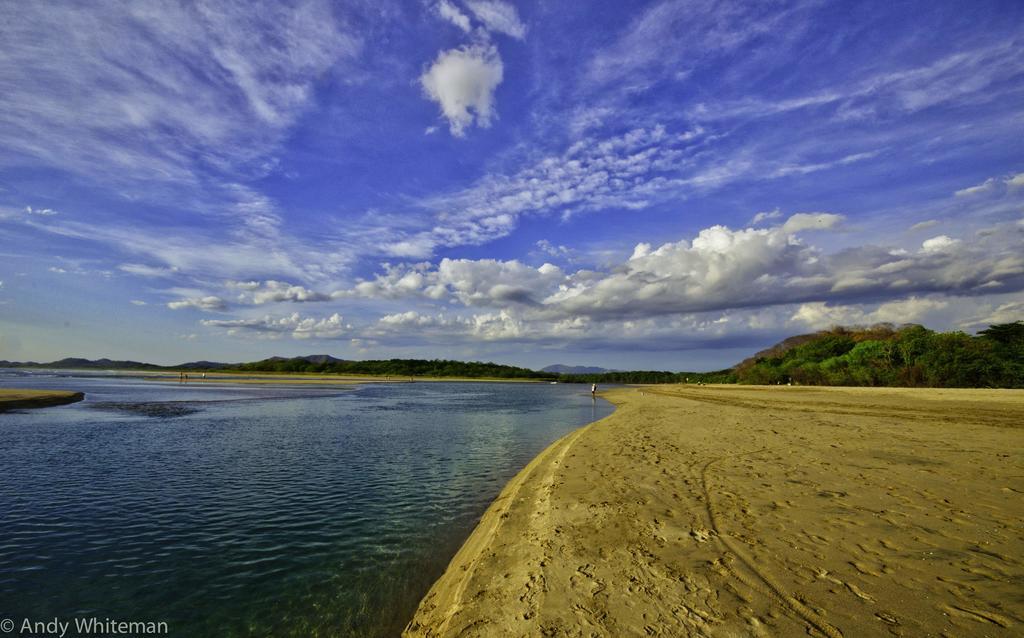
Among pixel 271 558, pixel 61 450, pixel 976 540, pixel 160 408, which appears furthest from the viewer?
pixel 160 408

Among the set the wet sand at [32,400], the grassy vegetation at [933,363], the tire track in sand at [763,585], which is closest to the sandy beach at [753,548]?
the tire track in sand at [763,585]

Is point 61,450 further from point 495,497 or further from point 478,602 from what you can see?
point 478,602

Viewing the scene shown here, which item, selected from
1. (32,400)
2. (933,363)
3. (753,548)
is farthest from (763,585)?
(32,400)

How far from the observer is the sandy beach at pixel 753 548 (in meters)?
5.88

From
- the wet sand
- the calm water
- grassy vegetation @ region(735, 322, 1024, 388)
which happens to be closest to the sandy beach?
the calm water

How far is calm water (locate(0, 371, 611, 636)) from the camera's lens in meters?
7.87

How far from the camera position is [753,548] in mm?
8008

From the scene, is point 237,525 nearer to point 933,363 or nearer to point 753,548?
point 753,548

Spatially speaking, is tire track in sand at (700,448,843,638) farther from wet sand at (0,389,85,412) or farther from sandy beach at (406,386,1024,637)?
wet sand at (0,389,85,412)

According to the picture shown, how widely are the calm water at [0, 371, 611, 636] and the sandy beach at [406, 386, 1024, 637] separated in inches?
69.2

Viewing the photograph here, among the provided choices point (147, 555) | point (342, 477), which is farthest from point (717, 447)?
point (147, 555)

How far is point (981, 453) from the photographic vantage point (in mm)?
15039

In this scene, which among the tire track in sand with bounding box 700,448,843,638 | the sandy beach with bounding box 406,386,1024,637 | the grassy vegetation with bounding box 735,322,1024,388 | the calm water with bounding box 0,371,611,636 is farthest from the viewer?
the grassy vegetation with bounding box 735,322,1024,388

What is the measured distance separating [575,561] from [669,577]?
1740 mm
